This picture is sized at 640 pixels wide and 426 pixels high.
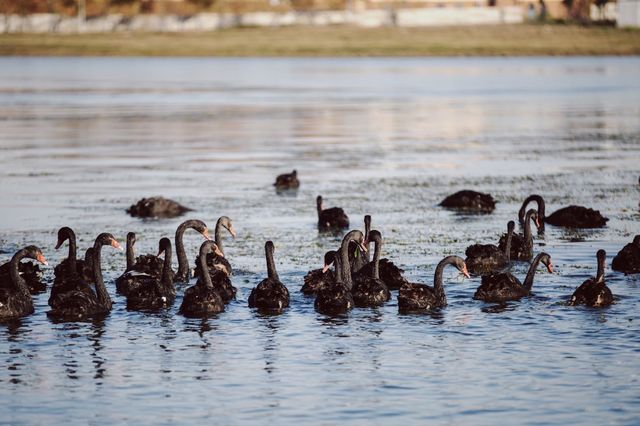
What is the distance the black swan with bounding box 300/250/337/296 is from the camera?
17.4 m

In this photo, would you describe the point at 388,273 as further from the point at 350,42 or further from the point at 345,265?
the point at 350,42

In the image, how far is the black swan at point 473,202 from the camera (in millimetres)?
24922

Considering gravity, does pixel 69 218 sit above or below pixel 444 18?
below

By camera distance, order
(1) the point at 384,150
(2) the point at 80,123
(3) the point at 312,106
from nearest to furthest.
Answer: (1) the point at 384,150 < (2) the point at 80,123 < (3) the point at 312,106

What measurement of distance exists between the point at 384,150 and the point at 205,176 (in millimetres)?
7806

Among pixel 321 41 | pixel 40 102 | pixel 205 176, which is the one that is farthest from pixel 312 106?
pixel 321 41

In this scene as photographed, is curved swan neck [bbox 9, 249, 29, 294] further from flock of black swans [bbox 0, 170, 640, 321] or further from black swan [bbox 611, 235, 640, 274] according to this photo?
black swan [bbox 611, 235, 640, 274]

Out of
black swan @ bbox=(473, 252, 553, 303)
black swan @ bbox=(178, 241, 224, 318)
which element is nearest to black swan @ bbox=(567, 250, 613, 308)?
black swan @ bbox=(473, 252, 553, 303)

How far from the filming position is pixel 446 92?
6994cm

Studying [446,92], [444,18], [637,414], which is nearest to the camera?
[637,414]

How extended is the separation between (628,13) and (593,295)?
13197 cm

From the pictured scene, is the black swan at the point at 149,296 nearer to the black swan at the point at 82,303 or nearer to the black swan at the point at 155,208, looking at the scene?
the black swan at the point at 82,303

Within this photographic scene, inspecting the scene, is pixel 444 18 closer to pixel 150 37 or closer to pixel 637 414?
pixel 150 37

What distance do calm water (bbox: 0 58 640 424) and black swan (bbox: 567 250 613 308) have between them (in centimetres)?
20
